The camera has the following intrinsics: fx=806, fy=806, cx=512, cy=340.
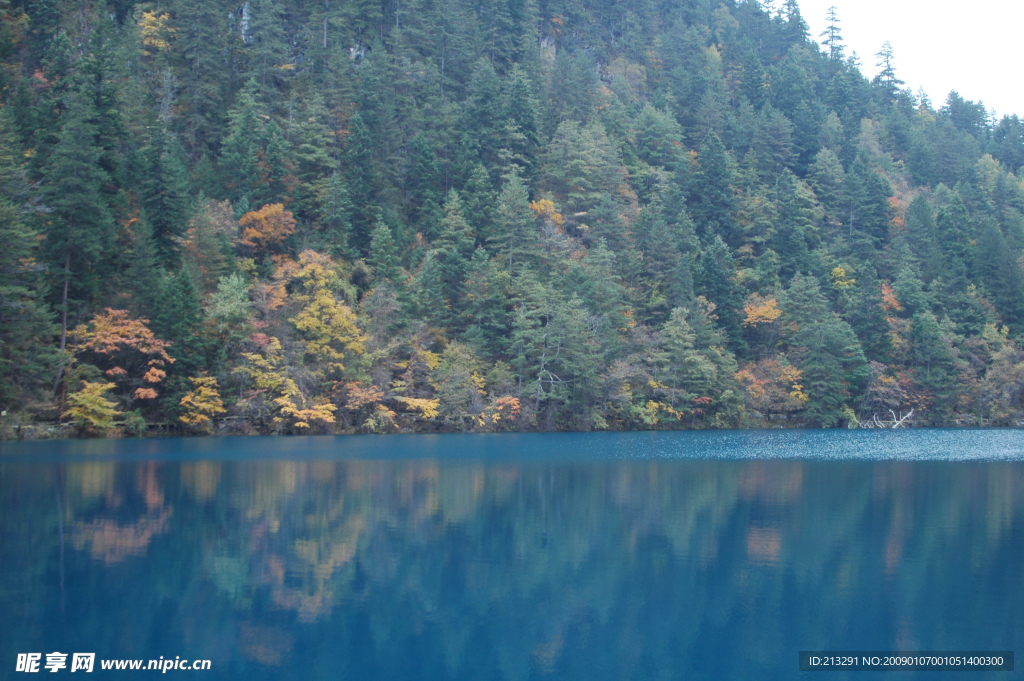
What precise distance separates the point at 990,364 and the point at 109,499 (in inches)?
2483

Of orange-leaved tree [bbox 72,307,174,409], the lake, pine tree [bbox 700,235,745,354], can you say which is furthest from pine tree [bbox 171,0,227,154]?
the lake

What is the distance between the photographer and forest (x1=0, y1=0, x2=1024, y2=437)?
41.8 m

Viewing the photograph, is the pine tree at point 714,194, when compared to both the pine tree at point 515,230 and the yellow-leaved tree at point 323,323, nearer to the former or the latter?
the pine tree at point 515,230

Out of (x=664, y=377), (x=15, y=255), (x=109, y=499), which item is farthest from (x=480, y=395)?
(x=109, y=499)

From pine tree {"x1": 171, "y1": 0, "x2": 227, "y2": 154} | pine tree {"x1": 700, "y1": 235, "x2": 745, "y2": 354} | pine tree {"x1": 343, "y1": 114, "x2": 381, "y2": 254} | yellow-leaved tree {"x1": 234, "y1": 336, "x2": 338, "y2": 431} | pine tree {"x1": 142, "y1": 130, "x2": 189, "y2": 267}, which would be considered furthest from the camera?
pine tree {"x1": 171, "y1": 0, "x2": 227, "y2": 154}

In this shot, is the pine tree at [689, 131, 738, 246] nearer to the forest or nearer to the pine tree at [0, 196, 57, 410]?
the forest

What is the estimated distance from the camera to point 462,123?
216 ft

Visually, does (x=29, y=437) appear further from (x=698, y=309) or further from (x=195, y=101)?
(x=698, y=309)

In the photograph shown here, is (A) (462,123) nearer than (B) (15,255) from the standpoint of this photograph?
No

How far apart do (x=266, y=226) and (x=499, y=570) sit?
43.8 metres

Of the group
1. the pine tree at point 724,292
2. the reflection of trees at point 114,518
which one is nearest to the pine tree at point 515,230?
the pine tree at point 724,292

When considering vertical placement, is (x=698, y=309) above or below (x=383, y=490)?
above

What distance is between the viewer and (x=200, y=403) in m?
42.1

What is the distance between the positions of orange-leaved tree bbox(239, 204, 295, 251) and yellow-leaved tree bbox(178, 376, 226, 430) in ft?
42.7
